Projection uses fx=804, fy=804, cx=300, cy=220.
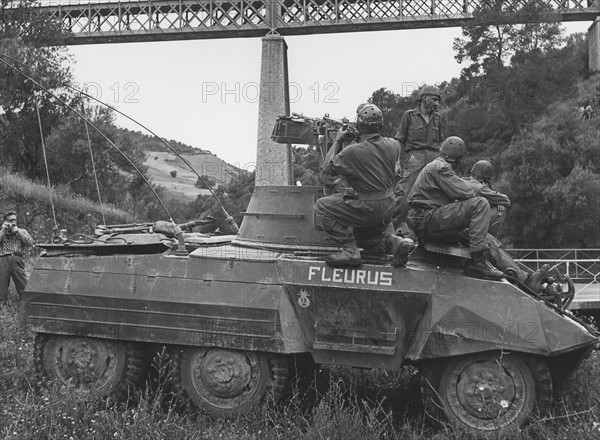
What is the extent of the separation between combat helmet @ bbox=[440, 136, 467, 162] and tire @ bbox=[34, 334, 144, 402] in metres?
3.96

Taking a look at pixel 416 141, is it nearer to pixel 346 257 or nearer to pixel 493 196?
pixel 493 196

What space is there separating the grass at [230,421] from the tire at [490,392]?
0.18 metres

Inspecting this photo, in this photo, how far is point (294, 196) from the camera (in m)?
9.02

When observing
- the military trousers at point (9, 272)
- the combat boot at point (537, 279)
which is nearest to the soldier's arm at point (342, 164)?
the combat boot at point (537, 279)

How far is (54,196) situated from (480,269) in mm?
18119

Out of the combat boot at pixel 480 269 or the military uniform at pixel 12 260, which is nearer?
the combat boot at pixel 480 269

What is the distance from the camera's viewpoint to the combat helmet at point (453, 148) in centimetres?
846

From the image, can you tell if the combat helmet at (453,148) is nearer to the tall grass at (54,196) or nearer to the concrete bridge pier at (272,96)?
the tall grass at (54,196)

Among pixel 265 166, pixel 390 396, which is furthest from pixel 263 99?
pixel 390 396

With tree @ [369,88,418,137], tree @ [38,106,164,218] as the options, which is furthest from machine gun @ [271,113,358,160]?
tree @ [369,88,418,137]

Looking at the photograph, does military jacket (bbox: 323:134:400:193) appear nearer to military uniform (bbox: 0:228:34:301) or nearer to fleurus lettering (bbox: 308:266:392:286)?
fleurus lettering (bbox: 308:266:392:286)

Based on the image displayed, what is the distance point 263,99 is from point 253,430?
27.6 m

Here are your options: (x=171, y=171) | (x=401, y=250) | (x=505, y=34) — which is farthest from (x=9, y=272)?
(x=171, y=171)

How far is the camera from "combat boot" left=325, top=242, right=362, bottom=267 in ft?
26.6
